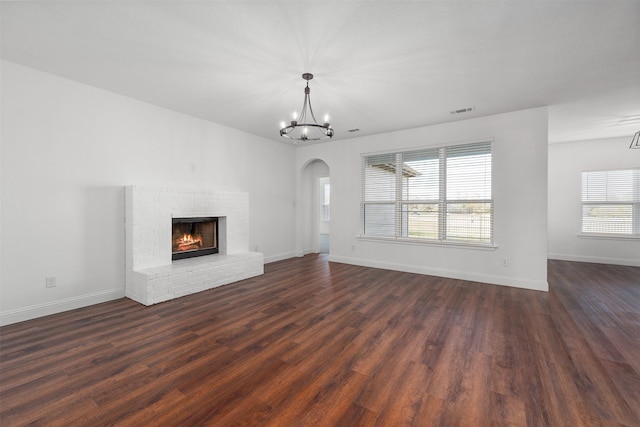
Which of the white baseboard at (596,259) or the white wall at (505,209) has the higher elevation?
the white wall at (505,209)

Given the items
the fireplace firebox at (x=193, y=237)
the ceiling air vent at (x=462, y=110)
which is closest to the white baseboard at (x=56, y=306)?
the fireplace firebox at (x=193, y=237)

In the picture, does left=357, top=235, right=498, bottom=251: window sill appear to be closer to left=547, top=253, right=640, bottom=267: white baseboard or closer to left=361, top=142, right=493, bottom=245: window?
left=361, top=142, right=493, bottom=245: window

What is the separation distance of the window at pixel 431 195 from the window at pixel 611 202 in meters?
3.82

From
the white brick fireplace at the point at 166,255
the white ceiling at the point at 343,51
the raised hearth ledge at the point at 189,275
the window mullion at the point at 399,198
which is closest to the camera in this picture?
the white ceiling at the point at 343,51

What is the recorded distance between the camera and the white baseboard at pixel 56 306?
3.07 m

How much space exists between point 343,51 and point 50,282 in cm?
442

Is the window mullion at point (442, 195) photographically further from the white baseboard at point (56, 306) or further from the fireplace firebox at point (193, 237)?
the white baseboard at point (56, 306)

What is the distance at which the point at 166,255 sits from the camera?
4.28m

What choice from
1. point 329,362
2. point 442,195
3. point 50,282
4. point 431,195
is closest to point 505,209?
point 442,195

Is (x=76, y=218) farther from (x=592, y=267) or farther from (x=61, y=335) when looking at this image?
(x=592, y=267)

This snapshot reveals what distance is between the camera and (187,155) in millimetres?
4832

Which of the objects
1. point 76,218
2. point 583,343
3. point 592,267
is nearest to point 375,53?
point 583,343

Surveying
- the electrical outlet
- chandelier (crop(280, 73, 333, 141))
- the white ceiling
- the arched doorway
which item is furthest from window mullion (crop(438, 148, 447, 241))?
the electrical outlet

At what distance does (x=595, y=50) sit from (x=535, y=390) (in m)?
3.33
